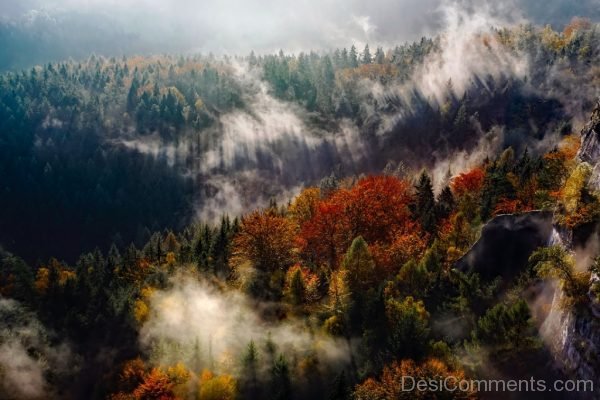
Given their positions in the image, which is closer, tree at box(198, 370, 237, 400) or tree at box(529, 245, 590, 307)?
tree at box(529, 245, 590, 307)

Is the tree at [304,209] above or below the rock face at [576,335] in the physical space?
above

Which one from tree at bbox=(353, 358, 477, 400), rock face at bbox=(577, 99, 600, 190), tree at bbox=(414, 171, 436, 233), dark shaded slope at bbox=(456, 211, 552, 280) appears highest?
tree at bbox=(414, 171, 436, 233)

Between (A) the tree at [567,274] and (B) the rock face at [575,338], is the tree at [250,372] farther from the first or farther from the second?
(A) the tree at [567,274]

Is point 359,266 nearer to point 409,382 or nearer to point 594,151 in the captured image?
point 409,382

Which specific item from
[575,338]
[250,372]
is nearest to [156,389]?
[250,372]

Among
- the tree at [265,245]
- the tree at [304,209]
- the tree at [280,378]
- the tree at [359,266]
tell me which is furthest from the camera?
the tree at [304,209]

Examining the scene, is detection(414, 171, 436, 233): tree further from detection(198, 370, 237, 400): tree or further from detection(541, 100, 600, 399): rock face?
detection(198, 370, 237, 400): tree

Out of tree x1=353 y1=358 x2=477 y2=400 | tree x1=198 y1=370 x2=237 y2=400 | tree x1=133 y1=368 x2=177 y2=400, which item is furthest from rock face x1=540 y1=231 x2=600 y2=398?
tree x1=133 y1=368 x2=177 y2=400

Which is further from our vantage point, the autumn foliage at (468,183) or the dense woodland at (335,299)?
the autumn foliage at (468,183)

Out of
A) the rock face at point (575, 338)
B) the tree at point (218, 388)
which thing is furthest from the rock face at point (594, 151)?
the tree at point (218, 388)

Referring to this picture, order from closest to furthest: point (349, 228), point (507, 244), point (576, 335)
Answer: point (576, 335) < point (507, 244) < point (349, 228)

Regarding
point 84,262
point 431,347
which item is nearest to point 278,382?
point 431,347
